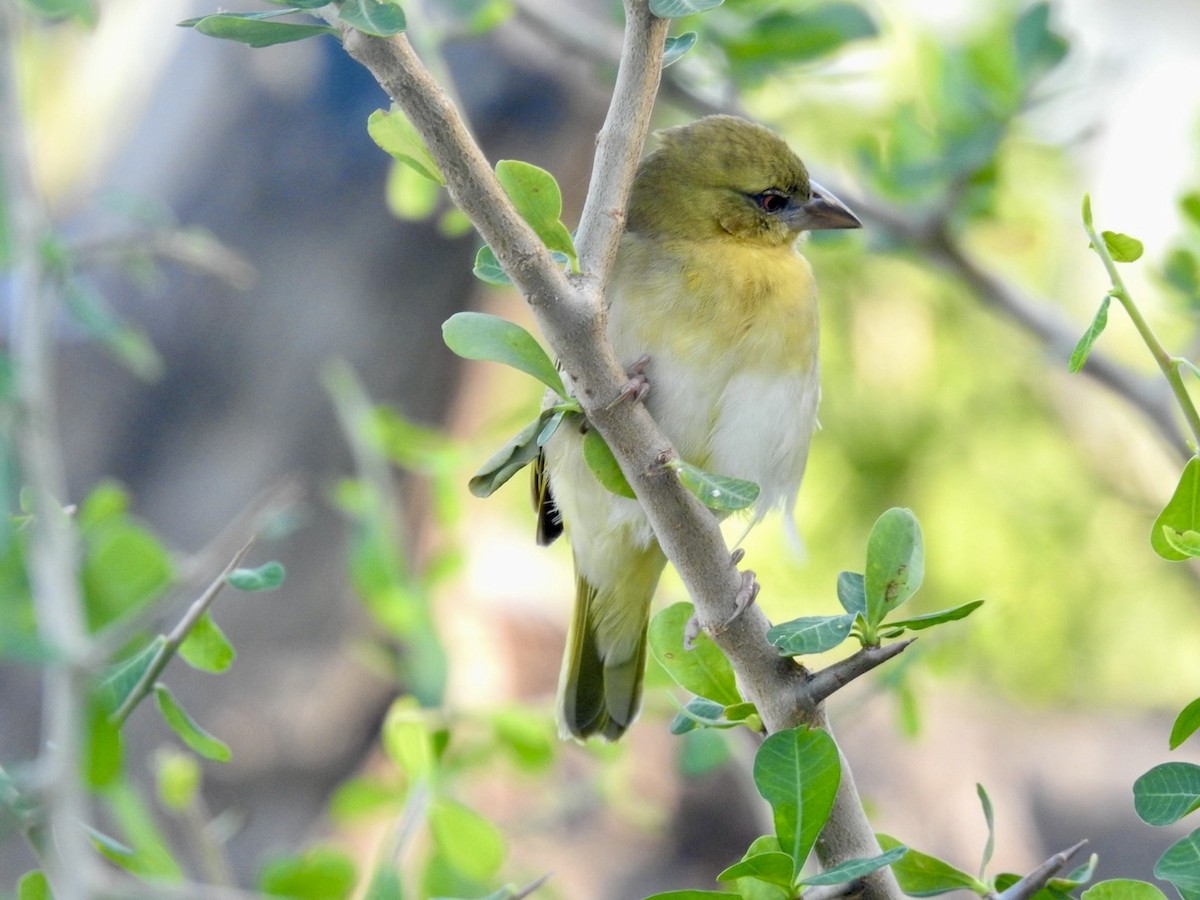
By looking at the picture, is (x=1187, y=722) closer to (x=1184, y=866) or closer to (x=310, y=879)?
(x=1184, y=866)

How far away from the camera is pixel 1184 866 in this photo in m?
0.91

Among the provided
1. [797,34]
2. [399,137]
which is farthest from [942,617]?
[797,34]

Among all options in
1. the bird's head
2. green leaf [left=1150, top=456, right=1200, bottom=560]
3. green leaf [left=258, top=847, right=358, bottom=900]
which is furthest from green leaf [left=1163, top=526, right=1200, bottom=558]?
the bird's head

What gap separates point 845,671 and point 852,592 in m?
0.08

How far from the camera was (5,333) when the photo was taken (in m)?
3.47

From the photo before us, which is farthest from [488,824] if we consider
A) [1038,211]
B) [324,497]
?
[1038,211]

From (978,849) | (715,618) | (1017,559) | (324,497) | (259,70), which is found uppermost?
(259,70)

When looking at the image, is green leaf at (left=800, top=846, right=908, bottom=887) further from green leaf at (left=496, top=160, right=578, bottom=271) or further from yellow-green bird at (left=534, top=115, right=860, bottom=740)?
yellow-green bird at (left=534, top=115, right=860, bottom=740)

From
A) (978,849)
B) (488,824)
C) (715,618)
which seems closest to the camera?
(715,618)

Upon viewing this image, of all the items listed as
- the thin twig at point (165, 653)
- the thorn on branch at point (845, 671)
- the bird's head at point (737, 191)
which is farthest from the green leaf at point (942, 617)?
the bird's head at point (737, 191)

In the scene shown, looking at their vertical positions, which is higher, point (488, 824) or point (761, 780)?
point (761, 780)

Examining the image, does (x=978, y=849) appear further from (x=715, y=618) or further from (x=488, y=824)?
(x=715, y=618)

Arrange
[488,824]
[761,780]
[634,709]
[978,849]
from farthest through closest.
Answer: [978,849]
[634,709]
[488,824]
[761,780]

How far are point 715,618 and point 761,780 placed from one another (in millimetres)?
162
